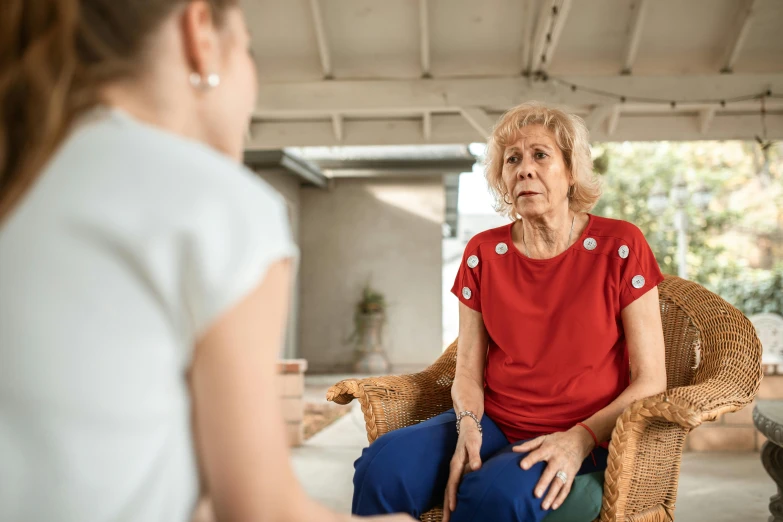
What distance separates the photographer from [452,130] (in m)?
5.68

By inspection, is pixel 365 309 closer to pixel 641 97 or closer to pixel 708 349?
pixel 641 97

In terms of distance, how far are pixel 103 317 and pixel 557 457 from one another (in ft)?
3.80

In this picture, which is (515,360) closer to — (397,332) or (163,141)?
(163,141)

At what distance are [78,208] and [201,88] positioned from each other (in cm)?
18

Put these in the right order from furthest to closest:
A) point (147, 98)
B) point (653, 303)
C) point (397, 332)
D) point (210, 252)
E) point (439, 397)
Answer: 1. point (397, 332)
2. point (439, 397)
3. point (653, 303)
4. point (147, 98)
5. point (210, 252)

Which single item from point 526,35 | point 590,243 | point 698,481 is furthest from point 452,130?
point 590,243

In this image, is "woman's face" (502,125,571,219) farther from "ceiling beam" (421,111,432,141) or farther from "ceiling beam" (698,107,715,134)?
"ceiling beam" (698,107,715,134)

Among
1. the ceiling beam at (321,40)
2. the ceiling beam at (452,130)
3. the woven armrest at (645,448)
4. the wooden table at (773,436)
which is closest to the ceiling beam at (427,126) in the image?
the ceiling beam at (452,130)

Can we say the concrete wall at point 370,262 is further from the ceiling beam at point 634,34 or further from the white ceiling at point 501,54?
the ceiling beam at point 634,34

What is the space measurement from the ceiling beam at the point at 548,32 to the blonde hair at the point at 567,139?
2.61 m

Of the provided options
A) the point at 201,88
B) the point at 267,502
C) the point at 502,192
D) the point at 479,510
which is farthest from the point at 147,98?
the point at 502,192

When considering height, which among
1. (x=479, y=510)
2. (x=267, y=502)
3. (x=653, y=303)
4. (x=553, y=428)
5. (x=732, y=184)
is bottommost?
(x=479, y=510)

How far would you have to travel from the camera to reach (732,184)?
18.1 m

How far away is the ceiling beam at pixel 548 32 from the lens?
4.20 m
